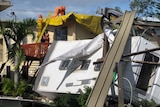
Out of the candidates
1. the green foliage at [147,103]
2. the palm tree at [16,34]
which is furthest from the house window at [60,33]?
the green foliage at [147,103]

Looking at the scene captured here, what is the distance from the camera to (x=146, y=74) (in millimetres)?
10586

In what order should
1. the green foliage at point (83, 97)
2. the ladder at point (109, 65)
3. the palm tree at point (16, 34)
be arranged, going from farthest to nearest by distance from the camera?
1. the palm tree at point (16, 34)
2. the green foliage at point (83, 97)
3. the ladder at point (109, 65)

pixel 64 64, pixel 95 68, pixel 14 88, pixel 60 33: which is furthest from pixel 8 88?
pixel 60 33

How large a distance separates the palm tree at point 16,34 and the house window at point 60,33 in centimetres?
579

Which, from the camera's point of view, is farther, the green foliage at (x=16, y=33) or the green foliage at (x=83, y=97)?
the green foliage at (x=16, y=33)

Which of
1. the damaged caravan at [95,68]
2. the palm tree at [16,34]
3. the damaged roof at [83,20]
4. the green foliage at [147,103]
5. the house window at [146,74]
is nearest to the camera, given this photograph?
the green foliage at [147,103]

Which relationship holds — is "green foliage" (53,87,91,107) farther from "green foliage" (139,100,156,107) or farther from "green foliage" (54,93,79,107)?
"green foliage" (139,100,156,107)

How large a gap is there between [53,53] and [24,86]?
216 cm

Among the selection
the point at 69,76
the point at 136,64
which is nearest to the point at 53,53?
the point at 69,76

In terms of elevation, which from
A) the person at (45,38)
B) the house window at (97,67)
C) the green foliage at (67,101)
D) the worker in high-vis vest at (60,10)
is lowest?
the green foliage at (67,101)

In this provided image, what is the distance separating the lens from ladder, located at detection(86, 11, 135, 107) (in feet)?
27.3

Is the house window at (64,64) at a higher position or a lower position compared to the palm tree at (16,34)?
lower

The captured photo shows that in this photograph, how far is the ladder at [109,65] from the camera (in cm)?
831

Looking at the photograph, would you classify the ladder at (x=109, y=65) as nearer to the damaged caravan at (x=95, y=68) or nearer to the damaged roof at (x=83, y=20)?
the damaged caravan at (x=95, y=68)
